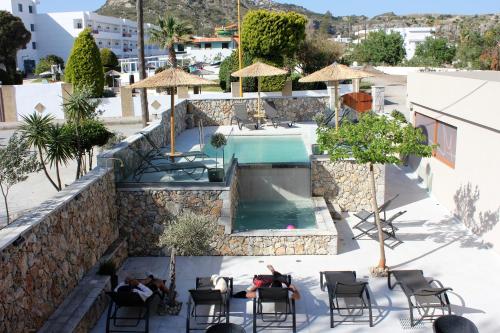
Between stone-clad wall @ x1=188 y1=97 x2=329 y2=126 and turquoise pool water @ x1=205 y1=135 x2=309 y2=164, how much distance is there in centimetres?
492

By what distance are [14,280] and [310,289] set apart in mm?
5148

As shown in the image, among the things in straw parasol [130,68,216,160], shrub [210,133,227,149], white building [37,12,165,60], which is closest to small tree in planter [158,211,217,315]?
straw parasol [130,68,216,160]

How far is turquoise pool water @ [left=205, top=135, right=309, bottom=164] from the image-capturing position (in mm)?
14586

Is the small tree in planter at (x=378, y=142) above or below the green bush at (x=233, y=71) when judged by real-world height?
below

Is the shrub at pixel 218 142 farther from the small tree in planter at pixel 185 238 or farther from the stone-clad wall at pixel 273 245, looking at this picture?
the small tree in planter at pixel 185 238

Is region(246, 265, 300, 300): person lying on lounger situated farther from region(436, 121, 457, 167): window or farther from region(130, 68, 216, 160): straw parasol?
region(436, 121, 457, 167): window

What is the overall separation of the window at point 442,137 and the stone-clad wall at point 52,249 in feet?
29.4

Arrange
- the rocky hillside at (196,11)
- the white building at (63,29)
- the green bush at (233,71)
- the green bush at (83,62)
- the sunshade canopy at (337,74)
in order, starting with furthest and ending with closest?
the rocky hillside at (196,11) → the white building at (63,29) → the green bush at (83,62) → the green bush at (233,71) → the sunshade canopy at (337,74)

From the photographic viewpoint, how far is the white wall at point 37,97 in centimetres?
3125

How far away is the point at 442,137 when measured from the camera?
14.7 m

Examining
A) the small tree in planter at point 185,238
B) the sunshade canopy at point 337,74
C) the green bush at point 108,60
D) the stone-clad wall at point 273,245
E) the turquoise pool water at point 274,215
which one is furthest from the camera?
the green bush at point 108,60

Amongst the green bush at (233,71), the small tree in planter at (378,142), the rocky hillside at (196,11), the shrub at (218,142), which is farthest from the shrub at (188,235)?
the rocky hillside at (196,11)

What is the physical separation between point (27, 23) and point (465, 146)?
78.1 m

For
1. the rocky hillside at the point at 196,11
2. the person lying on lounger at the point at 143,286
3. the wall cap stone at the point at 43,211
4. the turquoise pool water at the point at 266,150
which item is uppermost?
the rocky hillside at the point at 196,11
